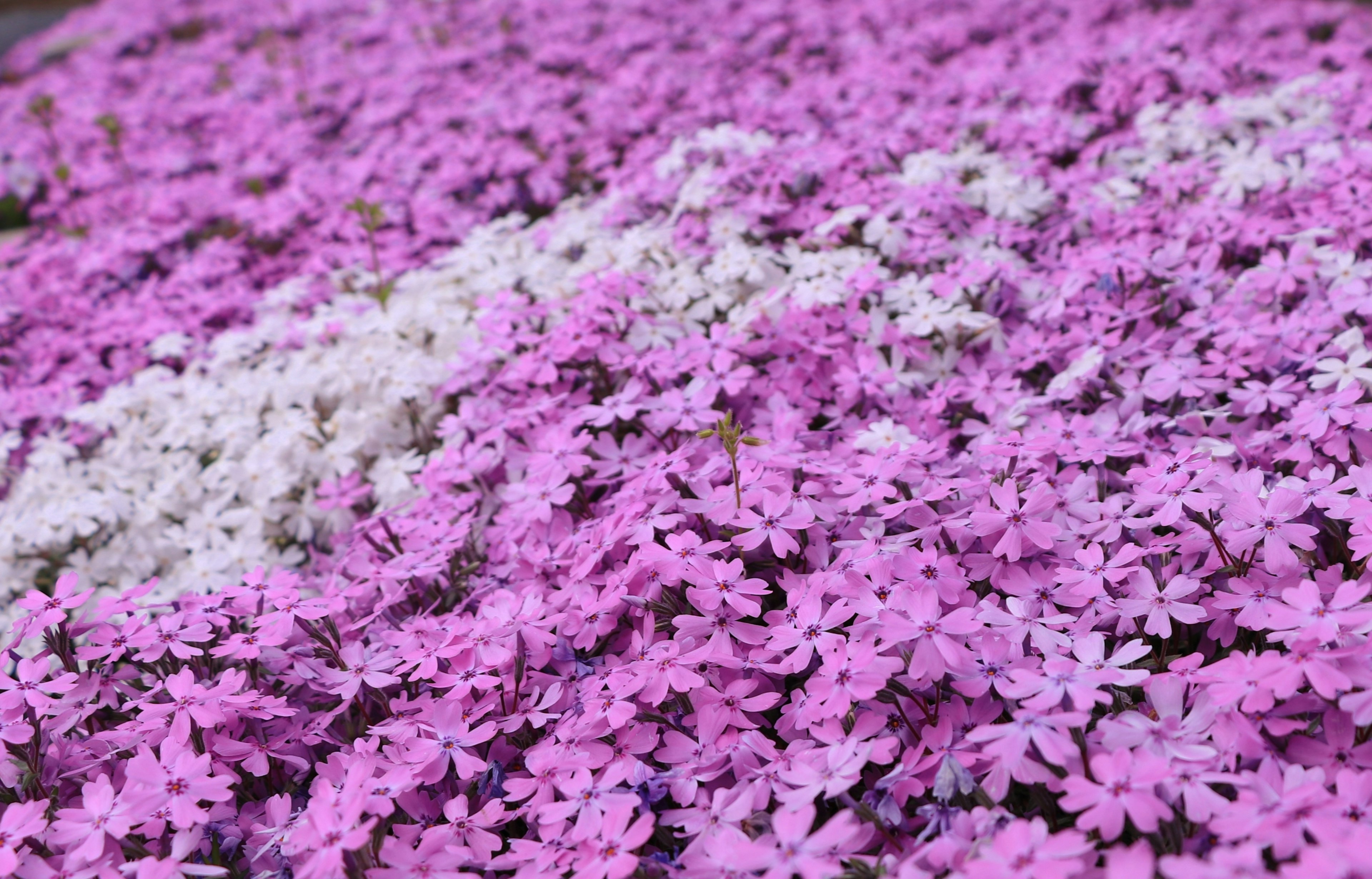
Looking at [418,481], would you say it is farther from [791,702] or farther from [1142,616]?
[1142,616]

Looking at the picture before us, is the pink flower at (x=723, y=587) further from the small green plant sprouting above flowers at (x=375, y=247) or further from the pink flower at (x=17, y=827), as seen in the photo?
the small green plant sprouting above flowers at (x=375, y=247)

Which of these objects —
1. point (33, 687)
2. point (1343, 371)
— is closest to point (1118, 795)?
point (1343, 371)

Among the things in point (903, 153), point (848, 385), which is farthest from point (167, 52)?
point (848, 385)

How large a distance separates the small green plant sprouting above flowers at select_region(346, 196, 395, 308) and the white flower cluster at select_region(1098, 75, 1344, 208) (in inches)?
138

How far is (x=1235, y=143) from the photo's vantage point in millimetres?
4566

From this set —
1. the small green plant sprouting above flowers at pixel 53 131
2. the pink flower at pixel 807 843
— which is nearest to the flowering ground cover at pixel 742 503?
the pink flower at pixel 807 843

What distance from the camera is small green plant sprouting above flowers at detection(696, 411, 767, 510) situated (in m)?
2.28

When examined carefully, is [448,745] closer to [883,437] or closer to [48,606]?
[48,606]

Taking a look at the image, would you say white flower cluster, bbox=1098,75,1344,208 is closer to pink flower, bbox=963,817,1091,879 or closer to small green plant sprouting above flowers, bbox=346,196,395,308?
pink flower, bbox=963,817,1091,879

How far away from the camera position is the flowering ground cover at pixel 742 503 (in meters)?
1.79

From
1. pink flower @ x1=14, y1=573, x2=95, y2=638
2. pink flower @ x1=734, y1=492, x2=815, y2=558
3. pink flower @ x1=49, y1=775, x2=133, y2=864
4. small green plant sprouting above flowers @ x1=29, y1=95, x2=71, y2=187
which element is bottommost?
pink flower @ x1=49, y1=775, x2=133, y2=864

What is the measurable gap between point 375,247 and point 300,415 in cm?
146

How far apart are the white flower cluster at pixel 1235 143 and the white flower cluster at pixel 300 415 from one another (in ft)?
5.10

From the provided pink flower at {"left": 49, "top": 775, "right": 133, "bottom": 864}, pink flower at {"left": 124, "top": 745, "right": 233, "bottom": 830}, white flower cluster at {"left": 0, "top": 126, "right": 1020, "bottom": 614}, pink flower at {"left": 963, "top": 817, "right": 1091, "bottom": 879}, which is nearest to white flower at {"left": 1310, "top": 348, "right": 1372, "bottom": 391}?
white flower cluster at {"left": 0, "top": 126, "right": 1020, "bottom": 614}
